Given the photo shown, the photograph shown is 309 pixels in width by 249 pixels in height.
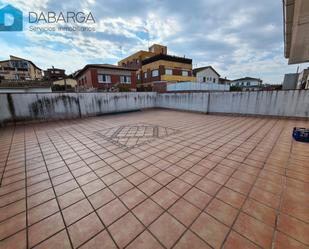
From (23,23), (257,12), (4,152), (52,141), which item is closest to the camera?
(4,152)

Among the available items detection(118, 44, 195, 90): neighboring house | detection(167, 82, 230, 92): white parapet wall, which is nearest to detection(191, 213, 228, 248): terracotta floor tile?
detection(167, 82, 230, 92): white parapet wall

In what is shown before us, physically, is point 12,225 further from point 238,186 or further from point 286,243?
point 238,186

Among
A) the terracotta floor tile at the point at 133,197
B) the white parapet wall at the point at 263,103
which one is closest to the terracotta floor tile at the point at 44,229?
the terracotta floor tile at the point at 133,197

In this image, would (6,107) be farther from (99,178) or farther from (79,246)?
(79,246)

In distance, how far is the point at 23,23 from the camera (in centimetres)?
643

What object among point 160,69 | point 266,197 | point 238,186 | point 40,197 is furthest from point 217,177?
point 160,69

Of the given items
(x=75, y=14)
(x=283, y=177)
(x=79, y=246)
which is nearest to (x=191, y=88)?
(x=75, y=14)

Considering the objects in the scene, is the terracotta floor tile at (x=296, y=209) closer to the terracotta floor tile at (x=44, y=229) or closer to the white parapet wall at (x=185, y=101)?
the terracotta floor tile at (x=44, y=229)

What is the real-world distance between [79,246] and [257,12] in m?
7.84

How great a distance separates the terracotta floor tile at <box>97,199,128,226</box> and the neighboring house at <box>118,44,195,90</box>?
49.5ft

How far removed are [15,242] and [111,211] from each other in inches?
32.2

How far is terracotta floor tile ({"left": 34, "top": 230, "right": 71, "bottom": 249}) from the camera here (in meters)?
1.10

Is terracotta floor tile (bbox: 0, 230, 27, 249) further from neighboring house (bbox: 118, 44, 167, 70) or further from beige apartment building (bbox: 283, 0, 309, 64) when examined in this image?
neighboring house (bbox: 118, 44, 167, 70)

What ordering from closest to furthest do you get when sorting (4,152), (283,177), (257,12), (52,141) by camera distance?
1. (283,177)
2. (4,152)
3. (52,141)
4. (257,12)
